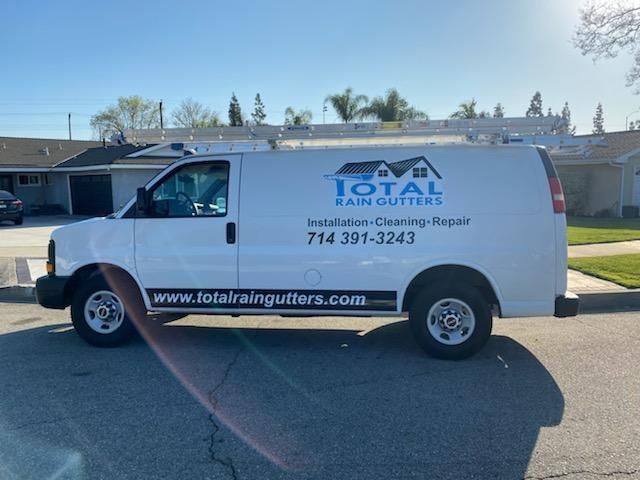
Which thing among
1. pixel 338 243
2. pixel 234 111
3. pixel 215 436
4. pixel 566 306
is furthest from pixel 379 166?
pixel 234 111

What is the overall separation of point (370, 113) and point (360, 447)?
108ft

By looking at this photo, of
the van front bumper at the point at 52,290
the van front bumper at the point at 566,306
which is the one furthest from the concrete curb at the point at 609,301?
the van front bumper at the point at 52,290

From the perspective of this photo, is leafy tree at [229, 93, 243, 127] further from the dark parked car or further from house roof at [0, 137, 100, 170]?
the dark parked car

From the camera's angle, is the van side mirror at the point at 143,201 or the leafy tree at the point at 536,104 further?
the leafy tree at the point at 536,104

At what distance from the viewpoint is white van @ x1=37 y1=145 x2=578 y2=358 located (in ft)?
16.7

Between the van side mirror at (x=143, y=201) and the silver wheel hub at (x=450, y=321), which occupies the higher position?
the van side mirror at (x=143, y=201)

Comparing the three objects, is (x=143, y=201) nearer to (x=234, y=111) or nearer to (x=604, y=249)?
(x=604, y=249)

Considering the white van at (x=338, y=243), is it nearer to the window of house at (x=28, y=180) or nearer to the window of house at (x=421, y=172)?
the window of house at (x=421, y=172)

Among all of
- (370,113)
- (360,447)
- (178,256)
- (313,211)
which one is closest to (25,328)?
(178,256)

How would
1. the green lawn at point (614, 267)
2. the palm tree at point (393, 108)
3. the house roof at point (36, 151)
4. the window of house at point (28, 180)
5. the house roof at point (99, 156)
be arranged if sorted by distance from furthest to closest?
the palm tree at point (393, 108) → the window of house at point (28, 180) → the house roof at point (36, 151) → the house roof at point (99, 156) → the green lawn at point (614, 267)

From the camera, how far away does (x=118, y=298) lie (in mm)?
5762

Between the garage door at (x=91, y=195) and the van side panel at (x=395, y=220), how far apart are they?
23.4 metres

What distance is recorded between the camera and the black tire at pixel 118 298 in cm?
575

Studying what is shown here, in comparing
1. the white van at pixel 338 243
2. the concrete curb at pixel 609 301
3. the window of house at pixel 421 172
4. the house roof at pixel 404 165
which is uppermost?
the house roof at pixel 404 165
